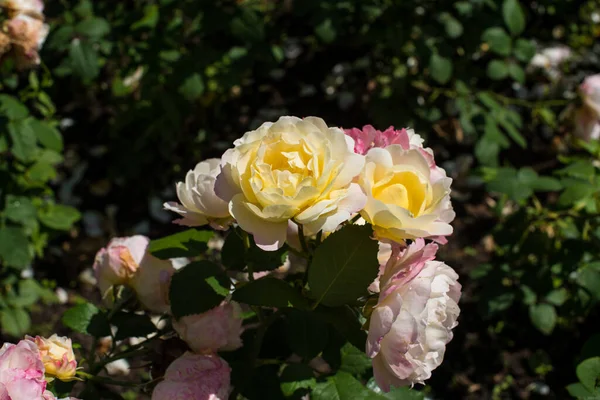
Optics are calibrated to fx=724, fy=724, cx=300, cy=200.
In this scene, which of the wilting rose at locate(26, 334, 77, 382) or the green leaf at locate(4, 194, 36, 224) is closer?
the wilting rose at locate(26, 334, 77, 382)

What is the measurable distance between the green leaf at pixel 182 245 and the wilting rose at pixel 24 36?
832 mm

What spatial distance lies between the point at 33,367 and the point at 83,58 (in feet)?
4.44

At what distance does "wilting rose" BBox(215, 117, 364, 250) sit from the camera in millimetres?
814

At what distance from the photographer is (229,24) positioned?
206cm

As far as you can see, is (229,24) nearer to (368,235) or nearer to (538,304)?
(538,304)

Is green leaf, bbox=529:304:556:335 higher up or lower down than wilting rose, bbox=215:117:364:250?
lower down

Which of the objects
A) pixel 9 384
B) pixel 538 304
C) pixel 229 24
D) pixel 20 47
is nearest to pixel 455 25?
pixel 229 24

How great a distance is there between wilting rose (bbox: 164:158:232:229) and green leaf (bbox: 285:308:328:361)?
0.61 ft

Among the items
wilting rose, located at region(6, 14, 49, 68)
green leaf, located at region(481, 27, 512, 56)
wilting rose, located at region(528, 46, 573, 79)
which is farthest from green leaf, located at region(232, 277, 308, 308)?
wilting rose, located at region(528, 46, 573, 79)

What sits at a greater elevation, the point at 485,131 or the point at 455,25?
the point at 455,25

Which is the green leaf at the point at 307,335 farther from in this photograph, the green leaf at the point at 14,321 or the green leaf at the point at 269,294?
the green leaf at the point at 14,321

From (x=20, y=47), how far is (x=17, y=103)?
0.85ft

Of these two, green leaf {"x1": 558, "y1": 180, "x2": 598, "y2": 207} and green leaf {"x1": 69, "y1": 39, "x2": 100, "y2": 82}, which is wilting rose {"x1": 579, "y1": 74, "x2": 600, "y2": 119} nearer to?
green leaf {"x1": 558, "y1": 180, "x2": 598, "y2": 207}

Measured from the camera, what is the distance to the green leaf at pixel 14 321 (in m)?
2.04
